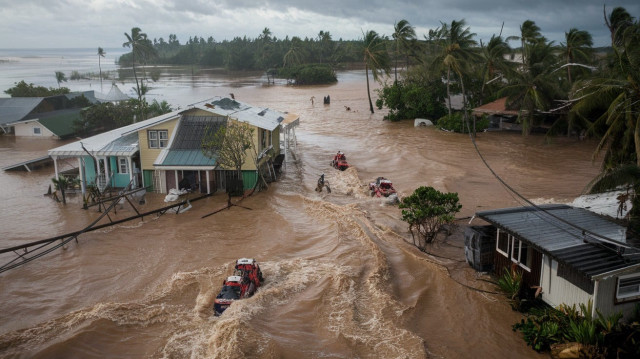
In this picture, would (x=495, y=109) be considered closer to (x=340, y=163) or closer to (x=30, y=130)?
(x=340, y=163)

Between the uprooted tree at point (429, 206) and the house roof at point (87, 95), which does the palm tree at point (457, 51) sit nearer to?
the uprooted tree at point (429, 206)

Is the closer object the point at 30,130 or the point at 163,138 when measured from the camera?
the point at 163,138

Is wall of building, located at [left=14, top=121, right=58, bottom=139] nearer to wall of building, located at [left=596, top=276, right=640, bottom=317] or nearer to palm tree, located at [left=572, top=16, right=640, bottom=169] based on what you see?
palm tree, located at [left=572, top=16, right=640, bottom=169]

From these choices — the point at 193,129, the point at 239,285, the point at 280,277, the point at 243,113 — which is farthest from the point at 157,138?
the point at 239,285

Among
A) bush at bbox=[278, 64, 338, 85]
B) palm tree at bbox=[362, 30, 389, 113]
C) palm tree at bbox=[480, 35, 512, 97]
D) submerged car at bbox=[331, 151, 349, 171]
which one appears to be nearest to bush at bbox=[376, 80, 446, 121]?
palm tree at bbox=[362, 30, 389, 113]

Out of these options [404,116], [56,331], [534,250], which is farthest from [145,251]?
[404,116]

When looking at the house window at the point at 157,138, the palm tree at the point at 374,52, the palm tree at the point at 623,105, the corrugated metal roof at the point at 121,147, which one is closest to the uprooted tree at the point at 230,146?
the house window at the point at 157,138

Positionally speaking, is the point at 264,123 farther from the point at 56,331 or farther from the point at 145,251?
the point at 56,331
